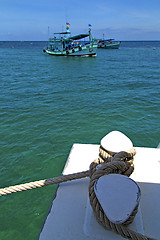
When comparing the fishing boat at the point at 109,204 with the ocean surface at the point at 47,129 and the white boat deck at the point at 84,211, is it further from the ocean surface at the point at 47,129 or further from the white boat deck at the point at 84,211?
the ocean surface at the point at 47,129

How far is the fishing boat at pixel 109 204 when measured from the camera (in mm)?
1132

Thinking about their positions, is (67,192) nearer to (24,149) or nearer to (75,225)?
(75,225)

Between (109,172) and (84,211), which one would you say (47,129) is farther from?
(109,172)

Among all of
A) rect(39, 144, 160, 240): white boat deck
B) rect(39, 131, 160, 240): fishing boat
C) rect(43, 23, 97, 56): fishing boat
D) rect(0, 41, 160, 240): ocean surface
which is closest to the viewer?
rect(39, 131, 160, 240): fishing boat

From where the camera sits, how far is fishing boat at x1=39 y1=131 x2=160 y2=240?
1132mm

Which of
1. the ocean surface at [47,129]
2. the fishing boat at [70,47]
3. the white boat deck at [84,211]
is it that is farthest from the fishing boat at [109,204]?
the fishing boat at [70,47]

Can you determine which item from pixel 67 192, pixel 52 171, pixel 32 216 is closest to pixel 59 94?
pixel 52 171

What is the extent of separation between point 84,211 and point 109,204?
1.62 feet

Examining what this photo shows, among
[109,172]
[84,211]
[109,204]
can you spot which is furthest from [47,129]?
[109,204]

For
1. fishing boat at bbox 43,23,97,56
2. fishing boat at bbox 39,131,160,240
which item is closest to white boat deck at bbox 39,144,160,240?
fishing boat at bbox 39,131,160,240

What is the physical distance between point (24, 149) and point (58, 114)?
2786 mm

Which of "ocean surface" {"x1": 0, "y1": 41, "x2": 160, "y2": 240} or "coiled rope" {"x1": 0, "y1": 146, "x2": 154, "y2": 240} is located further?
"ocean surface" {"x1": 0, "y1": 41, "x2": 160, "y2": 240}

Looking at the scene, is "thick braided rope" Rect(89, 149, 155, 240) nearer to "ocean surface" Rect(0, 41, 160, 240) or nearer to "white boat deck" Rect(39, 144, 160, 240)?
"white boat deck" Rect(39, 144, 160, 240)

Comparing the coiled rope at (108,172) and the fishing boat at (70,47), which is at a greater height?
the fishing boat at (70,47)
